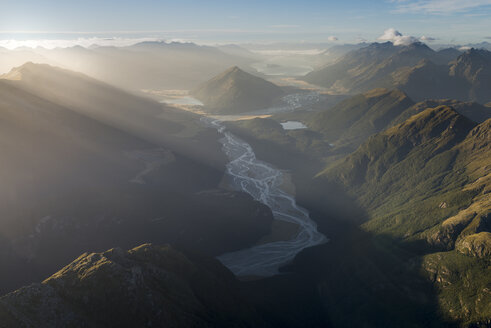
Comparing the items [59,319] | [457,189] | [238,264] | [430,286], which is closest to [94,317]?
[59,319]

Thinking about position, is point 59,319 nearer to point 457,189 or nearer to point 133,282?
point 133,282

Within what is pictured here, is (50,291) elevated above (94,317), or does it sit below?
above

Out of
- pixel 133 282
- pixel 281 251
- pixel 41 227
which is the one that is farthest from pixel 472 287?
pixel 41 227

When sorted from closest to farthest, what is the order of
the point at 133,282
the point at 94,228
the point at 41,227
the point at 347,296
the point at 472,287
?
the point at 133,282, the point at 472,287, the point at 347,296, the point at 41,227, the point at 94,228

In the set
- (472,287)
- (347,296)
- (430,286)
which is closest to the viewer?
(472,287)

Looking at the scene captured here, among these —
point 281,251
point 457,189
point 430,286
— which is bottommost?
point 281,251

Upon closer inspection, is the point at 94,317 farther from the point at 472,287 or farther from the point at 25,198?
the point at 472,287

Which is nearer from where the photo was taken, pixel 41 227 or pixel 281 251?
pixel 41 227
